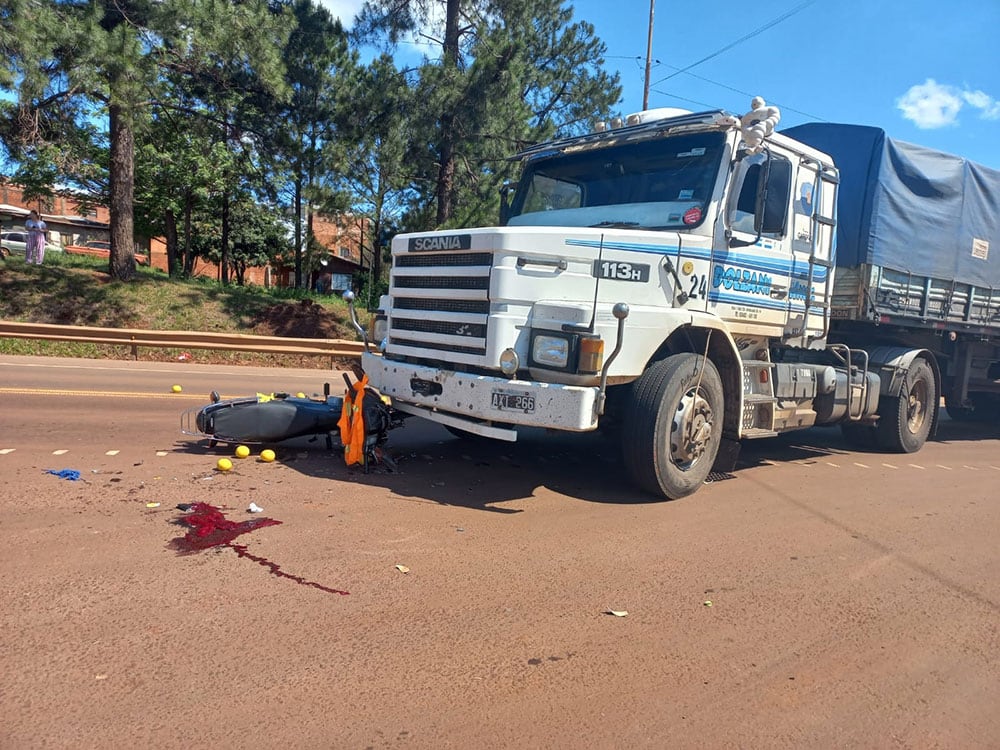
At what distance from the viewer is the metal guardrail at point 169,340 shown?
47.2 feet

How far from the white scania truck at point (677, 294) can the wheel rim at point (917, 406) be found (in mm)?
262

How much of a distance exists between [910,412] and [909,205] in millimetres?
2572

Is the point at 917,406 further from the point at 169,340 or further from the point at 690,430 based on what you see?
the point at 169,340

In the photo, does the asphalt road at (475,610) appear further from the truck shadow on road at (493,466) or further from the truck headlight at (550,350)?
the truck headlight at (550,350)

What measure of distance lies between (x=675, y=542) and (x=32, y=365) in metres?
11.6

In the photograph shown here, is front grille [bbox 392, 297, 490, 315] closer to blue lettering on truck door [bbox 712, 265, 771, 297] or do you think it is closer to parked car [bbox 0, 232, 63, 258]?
blue lettering on truck door [bbox 712, 265, 771, 297]

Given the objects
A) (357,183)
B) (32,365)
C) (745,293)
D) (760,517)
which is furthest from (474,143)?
(760,517)

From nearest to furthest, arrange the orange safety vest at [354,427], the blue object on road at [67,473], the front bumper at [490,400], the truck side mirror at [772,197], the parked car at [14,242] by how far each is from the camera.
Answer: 1. the front bumper at [490,400]
2. the blue object on road at [67,473]
3. the orange safety vest at [354,427]
4. the truck side mirror at [772,197]
5. the parked car at [14,242]

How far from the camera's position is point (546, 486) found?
6.05 metres

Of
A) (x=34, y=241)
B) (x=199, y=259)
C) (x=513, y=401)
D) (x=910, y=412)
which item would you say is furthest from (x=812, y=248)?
(x=199, y=259)

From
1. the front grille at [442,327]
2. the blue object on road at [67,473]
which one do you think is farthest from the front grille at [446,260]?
the blue object on road at [67,473]

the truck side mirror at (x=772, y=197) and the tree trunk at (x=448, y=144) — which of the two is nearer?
the truck side mirror at (x=772, y=197)

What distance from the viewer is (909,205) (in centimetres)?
862


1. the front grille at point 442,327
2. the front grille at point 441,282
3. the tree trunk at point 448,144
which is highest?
the tree trunk at point 448,144
